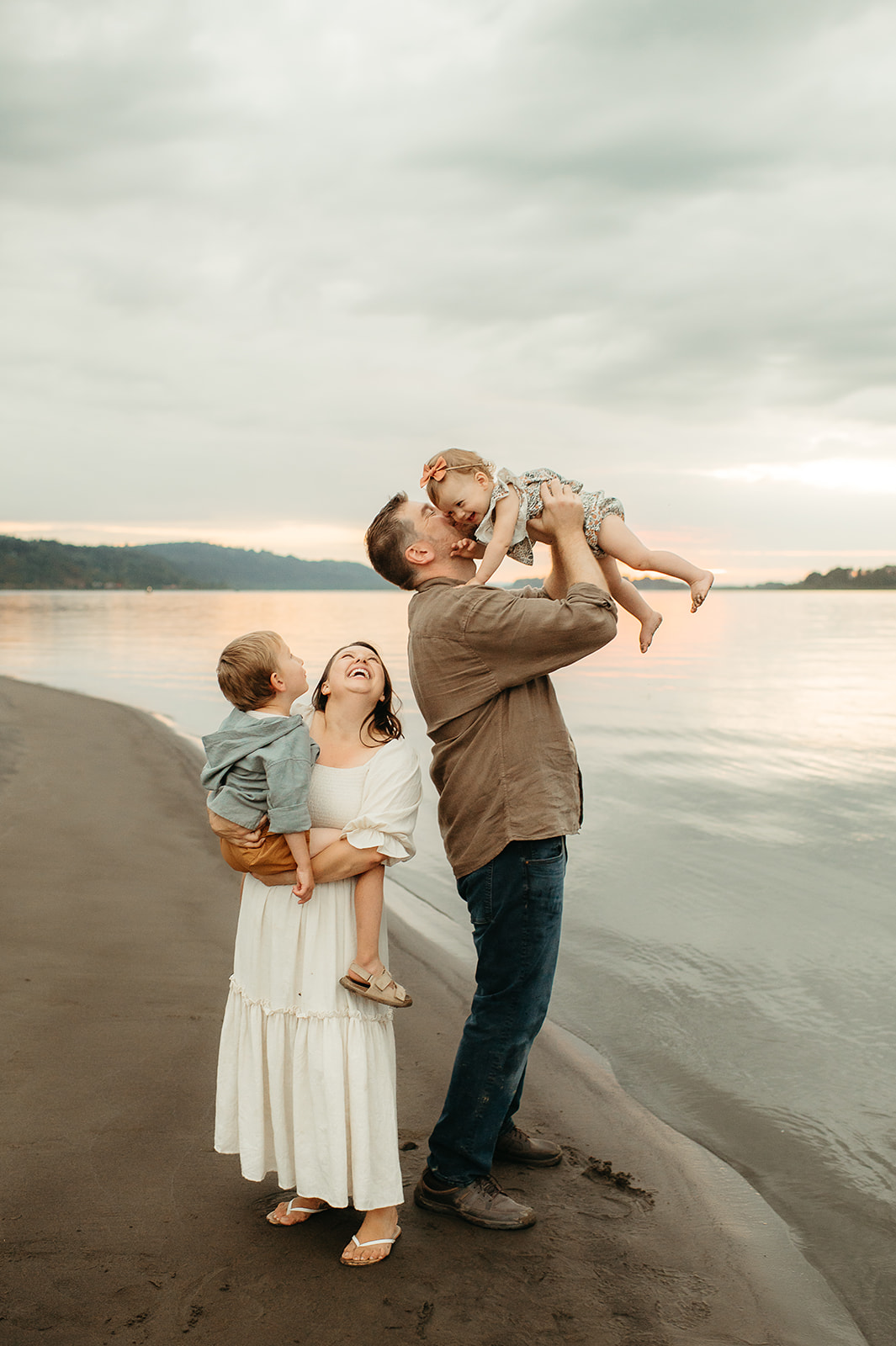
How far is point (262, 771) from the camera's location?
266cm

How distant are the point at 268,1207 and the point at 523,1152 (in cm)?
94

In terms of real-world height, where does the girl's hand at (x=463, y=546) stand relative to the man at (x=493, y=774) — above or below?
above

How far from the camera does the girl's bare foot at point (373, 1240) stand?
2.70 m

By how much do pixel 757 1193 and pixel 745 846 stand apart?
18.7 feet

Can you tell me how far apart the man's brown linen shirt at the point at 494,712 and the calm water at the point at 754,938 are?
1848mm

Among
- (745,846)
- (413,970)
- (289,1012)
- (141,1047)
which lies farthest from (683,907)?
(289,1012)

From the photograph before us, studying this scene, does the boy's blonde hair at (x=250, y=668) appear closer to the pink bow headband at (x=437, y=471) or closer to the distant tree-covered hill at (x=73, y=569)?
the pink bow headband at (x=437, y=471)

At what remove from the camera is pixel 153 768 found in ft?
34.6

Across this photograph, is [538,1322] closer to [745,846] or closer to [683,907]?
[683,907]

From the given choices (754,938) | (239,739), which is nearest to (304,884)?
(239,739)

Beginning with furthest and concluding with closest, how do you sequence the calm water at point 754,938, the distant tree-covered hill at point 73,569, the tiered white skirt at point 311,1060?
the distant tree-covered hill at point 73,569 < the calm water at point 754,938 < the tiered white skirt at point 311,1060

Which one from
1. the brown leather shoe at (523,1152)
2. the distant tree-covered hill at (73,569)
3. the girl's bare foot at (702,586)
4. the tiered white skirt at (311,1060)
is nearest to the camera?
the tiered white skirt at (311,1060)

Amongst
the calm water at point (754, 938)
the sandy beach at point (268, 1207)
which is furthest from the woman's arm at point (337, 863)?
the calm water at point (754, 938)

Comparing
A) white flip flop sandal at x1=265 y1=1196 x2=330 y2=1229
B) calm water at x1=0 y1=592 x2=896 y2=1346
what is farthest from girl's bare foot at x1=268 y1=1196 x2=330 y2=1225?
calm water at x1=0 y1=592 x2=896 y2=1346
